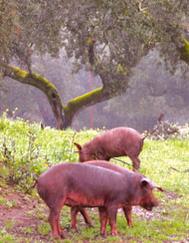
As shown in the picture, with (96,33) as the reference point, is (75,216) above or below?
below

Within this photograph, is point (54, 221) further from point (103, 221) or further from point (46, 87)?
point (46, 87)

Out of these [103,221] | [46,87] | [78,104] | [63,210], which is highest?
[46,87]

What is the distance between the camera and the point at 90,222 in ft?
26.5

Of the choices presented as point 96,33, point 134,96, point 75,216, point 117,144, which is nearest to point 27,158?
point 117,144

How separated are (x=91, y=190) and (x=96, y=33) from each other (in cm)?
1085

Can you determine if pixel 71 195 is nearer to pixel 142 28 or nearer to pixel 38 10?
pixel 142 28

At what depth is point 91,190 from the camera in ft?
23.1

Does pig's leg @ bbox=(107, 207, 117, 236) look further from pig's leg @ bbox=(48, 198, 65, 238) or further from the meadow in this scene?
pig's leg @ bbox=(48, 198, 65, 238)

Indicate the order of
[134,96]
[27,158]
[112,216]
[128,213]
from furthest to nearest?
1. [134,96]
2. [27,158]
3. [128,213]
4. [112,216]

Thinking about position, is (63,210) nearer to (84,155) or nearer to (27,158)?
(27,158)

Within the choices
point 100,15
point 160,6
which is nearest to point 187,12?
point 160,6

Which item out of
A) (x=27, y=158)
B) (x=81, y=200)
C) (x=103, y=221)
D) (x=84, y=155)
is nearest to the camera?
(x=81, y=200)

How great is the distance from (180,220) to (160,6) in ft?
18.9

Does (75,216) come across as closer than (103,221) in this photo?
No
